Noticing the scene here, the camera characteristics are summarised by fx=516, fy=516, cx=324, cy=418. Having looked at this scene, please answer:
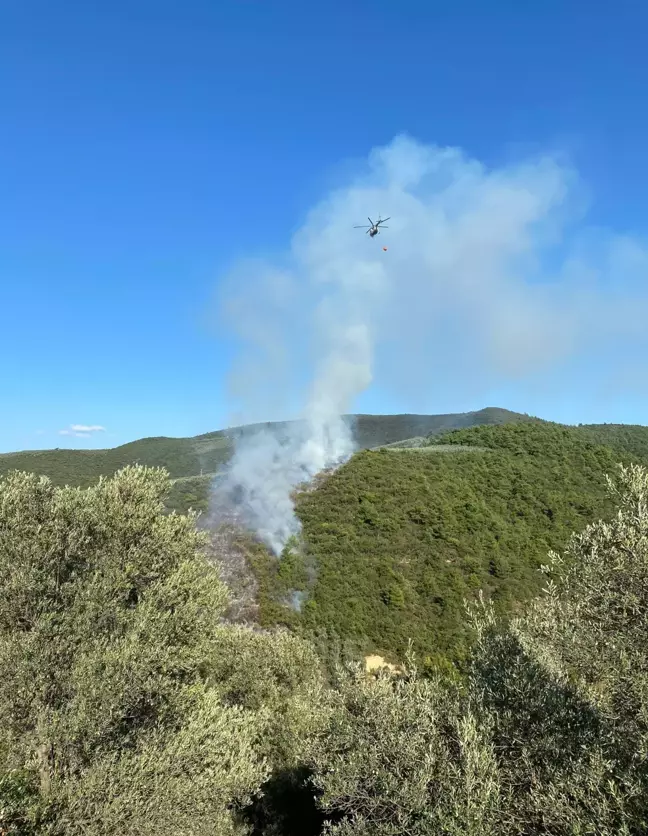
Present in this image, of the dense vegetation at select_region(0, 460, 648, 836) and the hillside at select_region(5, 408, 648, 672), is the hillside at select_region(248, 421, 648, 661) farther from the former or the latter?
the dense vegetation at select_region(0, 460, 648, 836)

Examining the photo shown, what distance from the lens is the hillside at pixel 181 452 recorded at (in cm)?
11069

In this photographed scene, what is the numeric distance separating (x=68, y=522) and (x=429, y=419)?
161 metres

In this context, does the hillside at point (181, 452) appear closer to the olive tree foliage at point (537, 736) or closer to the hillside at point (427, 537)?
the hillside at point (427, 537)

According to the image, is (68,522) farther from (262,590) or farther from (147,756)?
(262,590)

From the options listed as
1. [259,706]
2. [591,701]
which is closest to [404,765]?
[591,701]

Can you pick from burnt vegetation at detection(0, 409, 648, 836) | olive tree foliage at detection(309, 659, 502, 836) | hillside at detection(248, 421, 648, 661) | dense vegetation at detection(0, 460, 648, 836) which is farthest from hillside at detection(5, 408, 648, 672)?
olive tree foliage at detection(309, 659, 502, 836)

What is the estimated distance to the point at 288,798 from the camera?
21.3 m

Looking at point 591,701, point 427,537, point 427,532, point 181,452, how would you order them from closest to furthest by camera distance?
1. point 591,701
2. point 427,537
3. point 427,532
4. point 181,452

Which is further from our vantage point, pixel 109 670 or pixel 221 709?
pixel 221 709

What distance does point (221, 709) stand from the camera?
17.6 m

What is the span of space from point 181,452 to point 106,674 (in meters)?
Result: 125

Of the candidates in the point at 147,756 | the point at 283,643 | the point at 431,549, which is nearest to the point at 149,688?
the point at 147,756

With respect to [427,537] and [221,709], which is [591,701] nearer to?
[221,709]

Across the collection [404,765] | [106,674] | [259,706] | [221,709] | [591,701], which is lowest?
[259,706]
